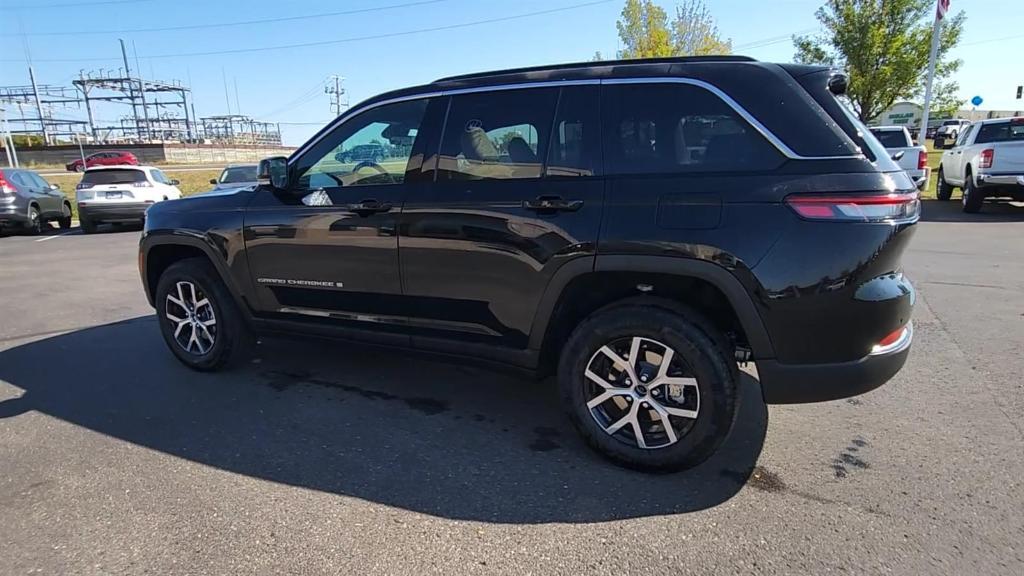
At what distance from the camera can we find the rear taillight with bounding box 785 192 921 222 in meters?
2.54

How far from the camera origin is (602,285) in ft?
10.1

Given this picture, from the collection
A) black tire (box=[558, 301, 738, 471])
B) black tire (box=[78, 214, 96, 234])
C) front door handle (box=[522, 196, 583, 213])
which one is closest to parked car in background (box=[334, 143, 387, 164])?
front door handle (box=[522, 196, 583, 213])

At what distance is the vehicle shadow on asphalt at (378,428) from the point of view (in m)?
2.84

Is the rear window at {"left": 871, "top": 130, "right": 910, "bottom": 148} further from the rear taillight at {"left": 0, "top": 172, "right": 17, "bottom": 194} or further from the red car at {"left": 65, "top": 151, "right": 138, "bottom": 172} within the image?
the red car at {"left": 65, "top": 151, "right": 138, "bottom": 172}

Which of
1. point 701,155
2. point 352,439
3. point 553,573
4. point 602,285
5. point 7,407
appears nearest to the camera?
point 553,573

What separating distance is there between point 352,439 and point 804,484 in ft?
7.81

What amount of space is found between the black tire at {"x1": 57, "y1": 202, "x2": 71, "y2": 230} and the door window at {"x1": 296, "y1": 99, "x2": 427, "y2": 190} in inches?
575

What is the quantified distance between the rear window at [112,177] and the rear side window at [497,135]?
1319cm

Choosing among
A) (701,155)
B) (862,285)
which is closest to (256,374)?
(701,155)

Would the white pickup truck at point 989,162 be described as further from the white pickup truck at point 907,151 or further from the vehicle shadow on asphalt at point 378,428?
the vehicle shadow on asphalt at point 378,428

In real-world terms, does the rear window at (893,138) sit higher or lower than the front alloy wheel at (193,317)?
higher

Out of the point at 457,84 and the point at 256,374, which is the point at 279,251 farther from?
the point at 457,84

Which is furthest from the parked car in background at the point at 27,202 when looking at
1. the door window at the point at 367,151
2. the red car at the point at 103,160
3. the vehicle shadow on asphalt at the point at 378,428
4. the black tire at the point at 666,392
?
the red car at the point at 103,160

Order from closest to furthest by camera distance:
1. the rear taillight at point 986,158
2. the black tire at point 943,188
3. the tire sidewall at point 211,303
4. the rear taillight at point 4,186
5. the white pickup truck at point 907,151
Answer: the tire sidewall at point 211,303 → the rear taillight at point 986,158 → the white pickup truck at point 907,151 → the rear taillight at point 4,186 → the black tire at point 943,188
